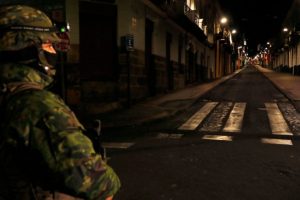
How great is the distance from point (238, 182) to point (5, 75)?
15.7 ft

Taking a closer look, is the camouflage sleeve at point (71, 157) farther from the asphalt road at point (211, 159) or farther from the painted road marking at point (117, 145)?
the painted road marking at point (117, 145)

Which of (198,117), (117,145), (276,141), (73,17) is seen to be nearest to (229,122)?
(198,117)

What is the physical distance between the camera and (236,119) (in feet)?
43.5

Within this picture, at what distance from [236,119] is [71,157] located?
12104 millimetres

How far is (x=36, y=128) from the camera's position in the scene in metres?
1.58

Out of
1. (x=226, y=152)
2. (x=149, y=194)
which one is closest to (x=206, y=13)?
(x=226, y=152)

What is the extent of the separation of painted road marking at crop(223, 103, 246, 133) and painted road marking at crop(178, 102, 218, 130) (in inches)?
34.8

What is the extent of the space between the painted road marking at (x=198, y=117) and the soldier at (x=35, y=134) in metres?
9.88

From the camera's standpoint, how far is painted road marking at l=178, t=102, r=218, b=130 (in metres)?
11.9

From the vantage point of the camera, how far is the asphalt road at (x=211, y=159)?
18.2ft

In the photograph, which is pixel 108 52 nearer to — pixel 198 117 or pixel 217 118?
pixel 198 117

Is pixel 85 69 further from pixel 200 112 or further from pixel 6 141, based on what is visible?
pixel 6 141

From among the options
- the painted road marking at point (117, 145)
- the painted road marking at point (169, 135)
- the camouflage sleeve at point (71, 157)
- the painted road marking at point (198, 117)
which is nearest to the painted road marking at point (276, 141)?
the painted road marking at point (169, 135)

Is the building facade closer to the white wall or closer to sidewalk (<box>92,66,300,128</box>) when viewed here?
the white wall
